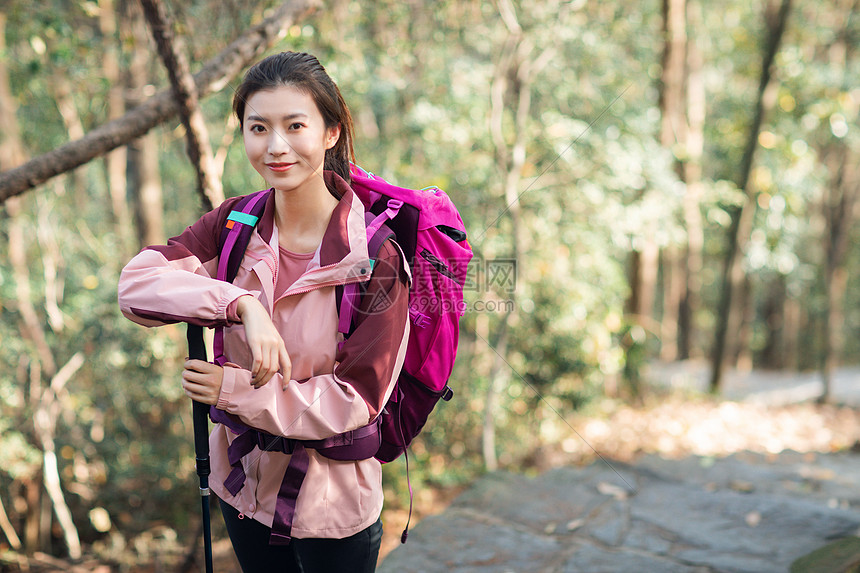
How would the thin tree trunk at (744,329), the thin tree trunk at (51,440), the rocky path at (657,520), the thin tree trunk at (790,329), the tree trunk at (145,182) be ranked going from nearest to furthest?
the rocky path at (657,520), the thin tree trunk at (51,440), the tree trunk at (145,182), the thin tree trunk at (744,329), the thin tree trunk at (790,329)

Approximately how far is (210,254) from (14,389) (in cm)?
330

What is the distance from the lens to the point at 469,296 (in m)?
4.75

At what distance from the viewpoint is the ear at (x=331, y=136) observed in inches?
58.4

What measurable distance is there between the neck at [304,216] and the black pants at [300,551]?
2.25 ft

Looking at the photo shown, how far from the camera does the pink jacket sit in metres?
1.30

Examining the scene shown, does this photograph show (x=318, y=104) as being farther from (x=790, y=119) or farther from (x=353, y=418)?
(x=790, y=119)

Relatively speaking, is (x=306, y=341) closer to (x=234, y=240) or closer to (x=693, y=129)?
(x=234, y=240)

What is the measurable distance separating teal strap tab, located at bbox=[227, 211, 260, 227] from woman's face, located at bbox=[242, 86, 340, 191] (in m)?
0.12

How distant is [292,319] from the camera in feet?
4.57

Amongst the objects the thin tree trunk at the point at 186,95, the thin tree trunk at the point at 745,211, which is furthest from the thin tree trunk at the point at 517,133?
the thin tree trunk at the point at 745,211

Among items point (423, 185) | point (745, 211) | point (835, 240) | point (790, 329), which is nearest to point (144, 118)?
point (423, 185)

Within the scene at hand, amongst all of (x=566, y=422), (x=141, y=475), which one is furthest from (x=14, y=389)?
(x=566, y=422)

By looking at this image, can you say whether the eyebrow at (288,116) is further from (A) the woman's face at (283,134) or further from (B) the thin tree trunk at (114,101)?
(B) the thin tree trunk at (114,101)

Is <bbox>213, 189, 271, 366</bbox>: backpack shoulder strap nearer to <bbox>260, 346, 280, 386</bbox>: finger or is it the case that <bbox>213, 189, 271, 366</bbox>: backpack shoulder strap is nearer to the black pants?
<bbox>260, 346, 280, 386</bbox>: finger
